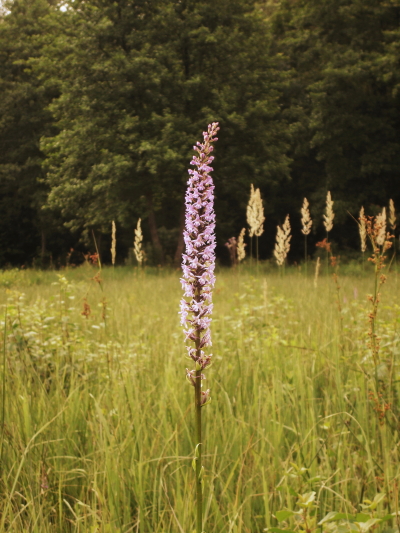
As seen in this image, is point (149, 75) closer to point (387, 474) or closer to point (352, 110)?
point (352, 110)

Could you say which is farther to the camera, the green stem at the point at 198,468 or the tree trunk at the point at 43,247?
the tree trunk at the point at 43,247

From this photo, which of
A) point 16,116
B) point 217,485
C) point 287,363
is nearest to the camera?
point 217,485

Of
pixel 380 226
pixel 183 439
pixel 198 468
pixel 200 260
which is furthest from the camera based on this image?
pixel 183 439

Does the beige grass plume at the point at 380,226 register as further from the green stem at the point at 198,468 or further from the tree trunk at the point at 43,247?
the tree trunk at the point at 43,247

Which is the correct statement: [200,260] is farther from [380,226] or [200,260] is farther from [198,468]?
[380,226]

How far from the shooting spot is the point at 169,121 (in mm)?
18281

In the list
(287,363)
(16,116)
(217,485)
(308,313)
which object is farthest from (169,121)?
(217,485)

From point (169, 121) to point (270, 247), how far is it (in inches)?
512

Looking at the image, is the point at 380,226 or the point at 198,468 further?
the point at 380,226

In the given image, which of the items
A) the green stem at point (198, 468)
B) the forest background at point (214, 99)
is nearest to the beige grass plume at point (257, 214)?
the green stem at point (198, 468)

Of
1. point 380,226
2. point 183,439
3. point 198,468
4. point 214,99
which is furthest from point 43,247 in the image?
point 198,468

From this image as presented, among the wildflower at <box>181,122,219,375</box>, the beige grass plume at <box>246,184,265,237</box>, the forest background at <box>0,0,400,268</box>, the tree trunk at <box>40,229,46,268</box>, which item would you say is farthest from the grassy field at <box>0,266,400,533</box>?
the tree trunk at <box>40,229,46,268</box>

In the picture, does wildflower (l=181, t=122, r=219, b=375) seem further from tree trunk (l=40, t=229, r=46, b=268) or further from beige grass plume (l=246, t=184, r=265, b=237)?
tree trunk (l=40, t=229, r=46, b=268)

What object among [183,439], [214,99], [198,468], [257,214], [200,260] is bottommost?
[183,439]
